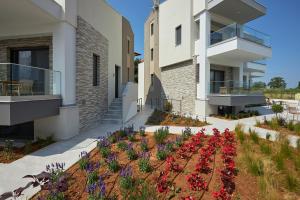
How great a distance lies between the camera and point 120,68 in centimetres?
1697

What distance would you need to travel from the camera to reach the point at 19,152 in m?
7.05

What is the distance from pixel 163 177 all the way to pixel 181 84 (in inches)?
546

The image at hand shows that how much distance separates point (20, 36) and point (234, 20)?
52.2 ft

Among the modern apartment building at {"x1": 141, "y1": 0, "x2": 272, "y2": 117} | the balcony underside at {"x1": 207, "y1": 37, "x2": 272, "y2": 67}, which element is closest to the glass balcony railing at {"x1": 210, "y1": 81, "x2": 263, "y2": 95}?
the modern apartment building at {"x1": 141, "y1": 0, "x2": 272, "y2": 117}

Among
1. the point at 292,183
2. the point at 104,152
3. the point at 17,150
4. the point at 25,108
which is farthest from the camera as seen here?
the point at 17,150

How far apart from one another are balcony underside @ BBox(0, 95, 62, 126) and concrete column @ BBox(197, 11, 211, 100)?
10.3m

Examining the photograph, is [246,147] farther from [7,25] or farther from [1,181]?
[7,25]

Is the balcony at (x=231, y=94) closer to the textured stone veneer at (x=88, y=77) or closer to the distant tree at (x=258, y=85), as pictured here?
the distant tree at (x=258, y=85)

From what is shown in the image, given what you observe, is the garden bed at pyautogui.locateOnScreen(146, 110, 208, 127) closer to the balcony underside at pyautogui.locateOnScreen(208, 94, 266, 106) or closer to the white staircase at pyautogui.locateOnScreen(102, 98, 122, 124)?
the white staircase at pyautogui.locateOnScreen(102, 98, 122, 124)

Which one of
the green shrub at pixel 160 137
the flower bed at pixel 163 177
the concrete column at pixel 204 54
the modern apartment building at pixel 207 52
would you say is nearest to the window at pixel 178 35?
the modern apartment building at pixel 207 52

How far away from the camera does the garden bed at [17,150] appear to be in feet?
21.1

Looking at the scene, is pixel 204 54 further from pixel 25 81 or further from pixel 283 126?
pixel 25 81

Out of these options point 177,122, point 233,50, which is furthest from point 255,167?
point 233,50

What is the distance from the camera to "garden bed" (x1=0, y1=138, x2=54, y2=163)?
6.45 m
